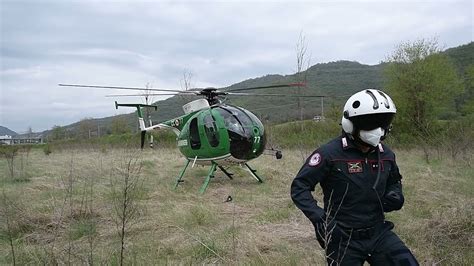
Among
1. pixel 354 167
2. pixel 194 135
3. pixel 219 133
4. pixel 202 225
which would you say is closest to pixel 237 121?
pixel 219 133

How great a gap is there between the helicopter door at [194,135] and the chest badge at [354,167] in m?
7.09

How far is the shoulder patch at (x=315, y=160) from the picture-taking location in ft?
10.3

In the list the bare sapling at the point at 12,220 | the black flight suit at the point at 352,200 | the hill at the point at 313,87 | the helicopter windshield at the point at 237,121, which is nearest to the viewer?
the black flight suit at the point at 352,200

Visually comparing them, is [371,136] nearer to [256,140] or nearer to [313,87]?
[256,140]

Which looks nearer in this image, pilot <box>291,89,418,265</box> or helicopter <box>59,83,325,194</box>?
pilot <box>291,89,418,265</box>

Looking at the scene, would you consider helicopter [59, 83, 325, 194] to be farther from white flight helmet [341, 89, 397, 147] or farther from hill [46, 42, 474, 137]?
hill [46, 42, 474, 137]

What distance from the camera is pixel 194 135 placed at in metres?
10.2

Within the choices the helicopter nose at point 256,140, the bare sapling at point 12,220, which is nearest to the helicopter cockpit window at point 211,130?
the helicopter nose at point 256,140

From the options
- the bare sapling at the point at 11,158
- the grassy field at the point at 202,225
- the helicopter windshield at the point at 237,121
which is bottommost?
the grassy field at the point at 202,225

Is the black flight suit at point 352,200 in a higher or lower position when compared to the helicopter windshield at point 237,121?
lower

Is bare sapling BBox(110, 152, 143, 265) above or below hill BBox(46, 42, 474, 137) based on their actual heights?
below

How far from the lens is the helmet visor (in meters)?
3.10

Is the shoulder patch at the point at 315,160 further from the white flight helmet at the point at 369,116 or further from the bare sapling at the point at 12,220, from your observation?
the bare sapling at the point at 12,220

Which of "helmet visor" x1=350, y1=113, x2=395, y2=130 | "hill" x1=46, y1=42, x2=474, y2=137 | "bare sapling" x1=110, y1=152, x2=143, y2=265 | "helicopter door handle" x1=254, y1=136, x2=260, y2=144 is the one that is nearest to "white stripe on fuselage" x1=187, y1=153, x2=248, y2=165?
"helicopter door handle" x1=254, y1=136, x2=260, y2=144
